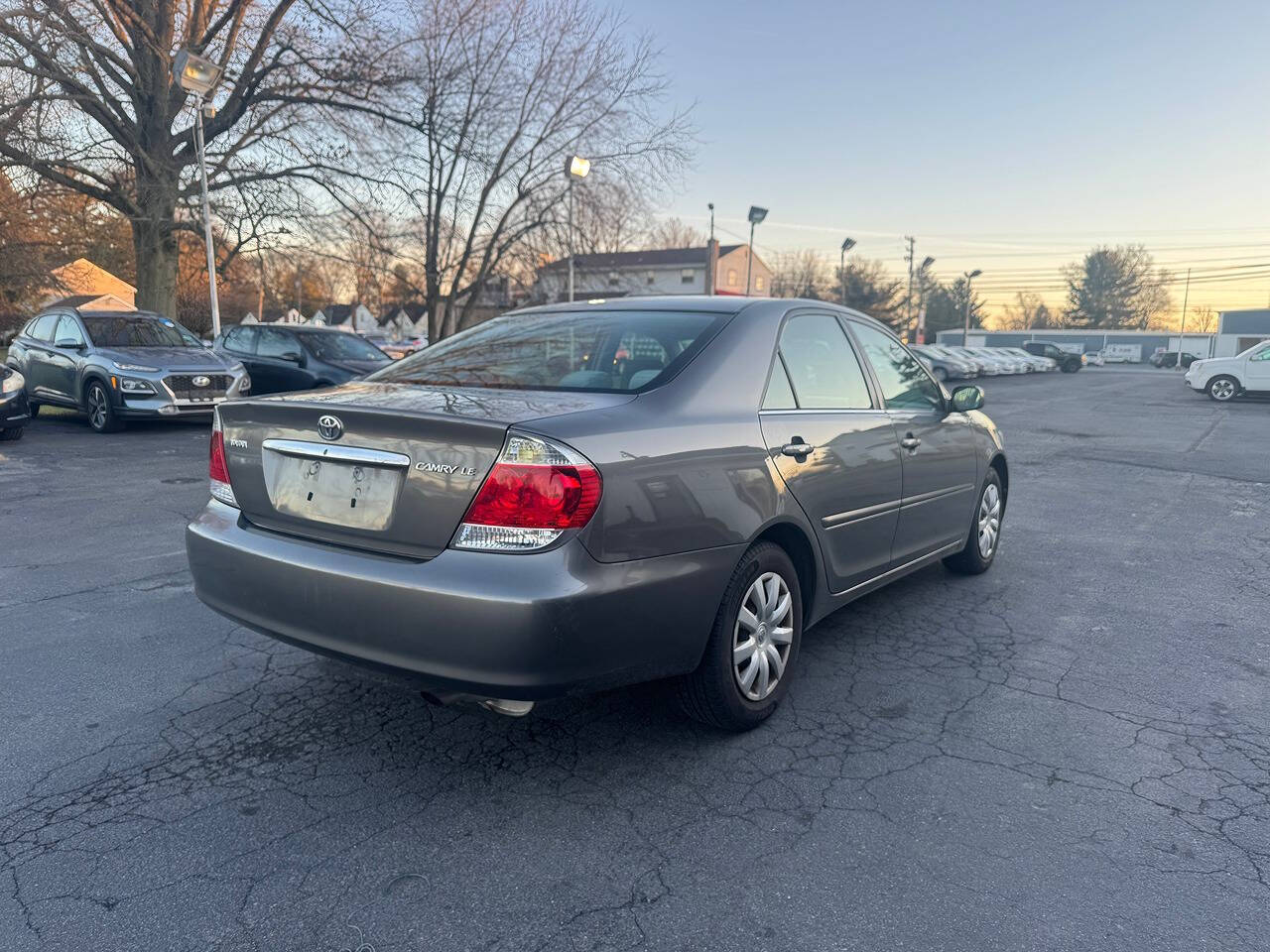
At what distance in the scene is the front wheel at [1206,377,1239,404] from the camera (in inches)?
964

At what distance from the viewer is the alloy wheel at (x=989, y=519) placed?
220 inches

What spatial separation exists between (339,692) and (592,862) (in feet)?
5.23

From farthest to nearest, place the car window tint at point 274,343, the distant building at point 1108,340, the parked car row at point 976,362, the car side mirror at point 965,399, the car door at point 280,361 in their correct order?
the distant building at point 1108,340 → the parked car row at point 976,362 → the car window tint at point 274,343 → the car door at point 280,361 → the car side mirror at point 965,399

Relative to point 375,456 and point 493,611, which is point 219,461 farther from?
point 493,611

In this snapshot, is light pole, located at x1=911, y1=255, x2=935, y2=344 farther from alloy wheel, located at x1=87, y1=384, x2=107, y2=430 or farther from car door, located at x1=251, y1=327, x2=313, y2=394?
alloy wheel, located at x1=87, y1=384, x2=107, y2=430

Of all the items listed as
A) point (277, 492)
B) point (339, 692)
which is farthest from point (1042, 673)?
point (277, 492)

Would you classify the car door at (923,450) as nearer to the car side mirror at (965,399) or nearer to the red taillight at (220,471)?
the car side mirror at (965,399)

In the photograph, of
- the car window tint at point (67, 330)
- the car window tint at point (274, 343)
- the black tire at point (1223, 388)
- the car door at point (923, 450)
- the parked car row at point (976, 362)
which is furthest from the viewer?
the parked car row at point (976, 362)

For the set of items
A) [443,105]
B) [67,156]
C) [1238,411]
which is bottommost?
[1238,411]

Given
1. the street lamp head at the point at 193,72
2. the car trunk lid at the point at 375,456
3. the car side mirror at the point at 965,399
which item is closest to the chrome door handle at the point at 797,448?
the car trunk lid at the point at 375,456

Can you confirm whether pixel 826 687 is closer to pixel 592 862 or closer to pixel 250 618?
pixel 592 862

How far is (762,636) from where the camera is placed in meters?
3.33

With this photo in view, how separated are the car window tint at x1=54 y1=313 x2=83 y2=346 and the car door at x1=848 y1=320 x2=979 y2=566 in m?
11.5

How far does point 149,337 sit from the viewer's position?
12.5m
